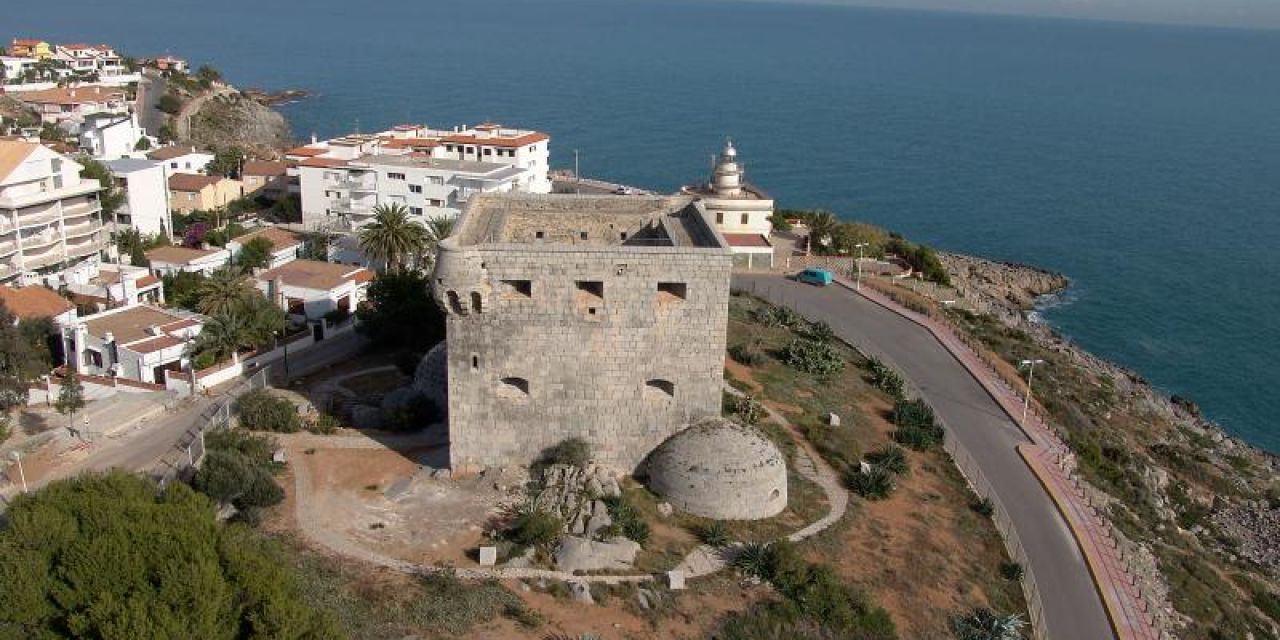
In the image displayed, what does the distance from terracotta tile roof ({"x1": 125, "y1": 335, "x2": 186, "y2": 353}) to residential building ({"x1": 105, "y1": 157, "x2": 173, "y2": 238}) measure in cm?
2810

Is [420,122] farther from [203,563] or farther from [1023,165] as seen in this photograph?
[203,563]

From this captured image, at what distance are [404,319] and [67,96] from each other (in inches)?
3117

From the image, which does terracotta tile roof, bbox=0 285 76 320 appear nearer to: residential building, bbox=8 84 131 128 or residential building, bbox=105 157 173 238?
residential building, bbox=105 157 173 238

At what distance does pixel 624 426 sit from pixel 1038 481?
1727 centimetres

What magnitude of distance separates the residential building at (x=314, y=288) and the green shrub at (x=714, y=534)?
97.3ft

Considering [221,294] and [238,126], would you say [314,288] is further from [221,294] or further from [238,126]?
[238,126]

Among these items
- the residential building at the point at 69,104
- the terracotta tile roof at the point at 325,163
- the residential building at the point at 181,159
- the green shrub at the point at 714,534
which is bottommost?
the green shrub at the point at 714,534

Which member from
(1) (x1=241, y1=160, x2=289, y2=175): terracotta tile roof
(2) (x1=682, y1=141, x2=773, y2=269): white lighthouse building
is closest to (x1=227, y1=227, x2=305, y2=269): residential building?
(1) (x1=241, y1=160, x2=289, y2=175): terracotta tile roof

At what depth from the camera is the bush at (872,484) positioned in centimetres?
3272

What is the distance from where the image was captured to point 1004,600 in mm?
28562

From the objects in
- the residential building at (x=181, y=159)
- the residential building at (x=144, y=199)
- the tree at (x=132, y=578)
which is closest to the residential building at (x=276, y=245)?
the residential building at (x=144, y=199)

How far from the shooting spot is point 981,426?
41.0 m

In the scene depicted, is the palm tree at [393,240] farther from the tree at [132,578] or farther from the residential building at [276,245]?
the tree at [132,578]

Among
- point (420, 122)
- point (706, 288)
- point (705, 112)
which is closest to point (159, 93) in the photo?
A: point (420, 122)
